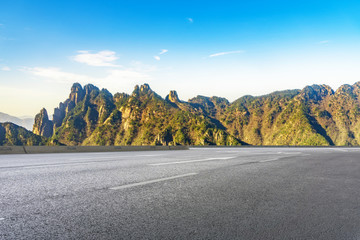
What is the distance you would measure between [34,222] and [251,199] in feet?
10.1

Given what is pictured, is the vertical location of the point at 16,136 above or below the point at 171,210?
above

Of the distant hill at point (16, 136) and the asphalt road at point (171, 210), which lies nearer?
the asphalt road at point (171, 210)

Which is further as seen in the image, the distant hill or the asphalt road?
the distant hill

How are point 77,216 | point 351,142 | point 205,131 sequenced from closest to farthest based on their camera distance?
1. point 77,216
2. point 205,131
3. point 351,142

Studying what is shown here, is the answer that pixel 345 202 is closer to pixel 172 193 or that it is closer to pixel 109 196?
pixel 172 193

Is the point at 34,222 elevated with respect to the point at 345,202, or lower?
elevated

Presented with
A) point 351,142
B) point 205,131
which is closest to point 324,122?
point 351,142

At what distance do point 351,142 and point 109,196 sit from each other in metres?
191

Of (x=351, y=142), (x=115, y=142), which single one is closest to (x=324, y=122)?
(x=351, y=142)

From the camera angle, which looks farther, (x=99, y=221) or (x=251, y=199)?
(x=251, y=199)

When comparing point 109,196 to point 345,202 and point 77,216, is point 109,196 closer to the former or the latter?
point 77,216

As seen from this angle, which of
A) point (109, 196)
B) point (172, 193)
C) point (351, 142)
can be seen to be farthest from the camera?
point (351, 142)

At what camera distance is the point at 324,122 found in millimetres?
191500

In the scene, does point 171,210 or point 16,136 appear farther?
point 16,136
